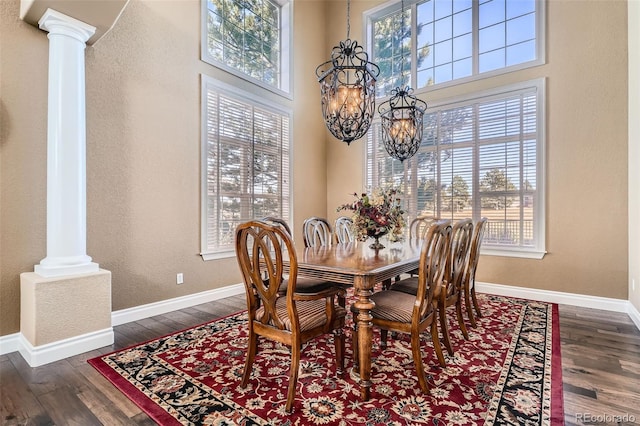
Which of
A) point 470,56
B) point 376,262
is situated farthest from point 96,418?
point 470,56

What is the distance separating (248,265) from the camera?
1.90m

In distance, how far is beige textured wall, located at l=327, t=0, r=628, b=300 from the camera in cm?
357

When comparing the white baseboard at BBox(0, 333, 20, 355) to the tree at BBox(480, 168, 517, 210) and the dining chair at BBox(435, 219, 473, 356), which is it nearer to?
the dining chair at BBox(435, 219, 473, 356)

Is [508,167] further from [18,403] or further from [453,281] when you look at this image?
[18,403]

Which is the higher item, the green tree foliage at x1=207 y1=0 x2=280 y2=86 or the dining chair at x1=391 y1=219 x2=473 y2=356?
the green tree foliage at x1=207 y1=0 x2=280 y2=86

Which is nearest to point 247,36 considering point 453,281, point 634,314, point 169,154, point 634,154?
point 169,154

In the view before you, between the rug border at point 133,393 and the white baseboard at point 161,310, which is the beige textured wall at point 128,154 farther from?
the rug border at point 133,393

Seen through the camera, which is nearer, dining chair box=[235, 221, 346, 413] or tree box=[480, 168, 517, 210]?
dining chair box=[235, 221, 346, 413]

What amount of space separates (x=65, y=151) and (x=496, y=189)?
15.8 ft

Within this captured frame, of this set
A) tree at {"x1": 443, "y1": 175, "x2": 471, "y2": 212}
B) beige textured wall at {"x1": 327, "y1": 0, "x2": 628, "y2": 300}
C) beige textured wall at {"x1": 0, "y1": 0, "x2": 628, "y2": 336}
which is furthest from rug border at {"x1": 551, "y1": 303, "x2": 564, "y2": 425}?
tree at {"x1": 443, "y1": 175, "x2": 471, "y2": 212}

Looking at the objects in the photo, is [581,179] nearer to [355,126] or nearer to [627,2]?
[627,2]

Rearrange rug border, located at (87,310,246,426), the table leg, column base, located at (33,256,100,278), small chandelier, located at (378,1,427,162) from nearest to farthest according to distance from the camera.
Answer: rug border, located at (87,310,246,426) < the table leg < column base, located at (33,256,100,278) < small chandelier, located at (378,1,427,162)

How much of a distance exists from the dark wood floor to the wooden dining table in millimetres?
1104

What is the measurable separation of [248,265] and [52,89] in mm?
2316
